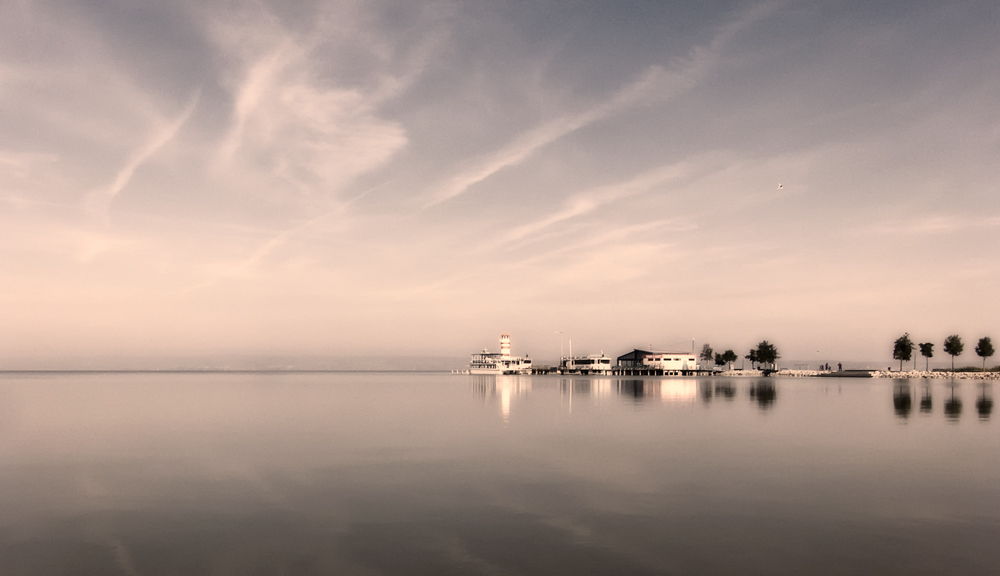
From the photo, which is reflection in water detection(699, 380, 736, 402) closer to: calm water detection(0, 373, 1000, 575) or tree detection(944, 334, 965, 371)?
calm water detection(0, 373, 1000, 575)

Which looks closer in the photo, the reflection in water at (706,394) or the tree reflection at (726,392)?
the reflection in water at (706,394)

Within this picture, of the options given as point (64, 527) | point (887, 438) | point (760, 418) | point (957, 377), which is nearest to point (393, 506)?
point (64, 527)

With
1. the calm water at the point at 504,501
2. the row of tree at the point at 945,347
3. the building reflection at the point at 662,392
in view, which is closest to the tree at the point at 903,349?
the row of tree at the point at 945,347

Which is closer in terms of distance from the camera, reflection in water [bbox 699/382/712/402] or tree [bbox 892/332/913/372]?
reflection in water [bbox 699/382/712/402]

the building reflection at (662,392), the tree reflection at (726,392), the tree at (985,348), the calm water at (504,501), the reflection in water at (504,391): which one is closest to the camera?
the calm water at (504,501)

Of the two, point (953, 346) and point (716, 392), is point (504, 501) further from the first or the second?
point (953, 346)

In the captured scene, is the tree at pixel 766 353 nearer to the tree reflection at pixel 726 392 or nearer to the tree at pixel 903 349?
the tree at pixel 903 349

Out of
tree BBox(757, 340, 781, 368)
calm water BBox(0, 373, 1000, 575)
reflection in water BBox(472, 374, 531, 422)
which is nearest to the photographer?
calm water BBox(0, 373, 1000, 575)

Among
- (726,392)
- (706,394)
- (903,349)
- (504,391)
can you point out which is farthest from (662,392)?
(903,349)

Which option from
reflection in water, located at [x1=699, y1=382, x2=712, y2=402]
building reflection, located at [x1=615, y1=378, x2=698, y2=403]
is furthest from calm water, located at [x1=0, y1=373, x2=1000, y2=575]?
building reflection, located at [x1=615, y1=378, x2=698, y2=403]

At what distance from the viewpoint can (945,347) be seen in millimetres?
155500

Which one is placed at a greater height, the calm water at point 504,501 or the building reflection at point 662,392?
the calm water at point 504,501

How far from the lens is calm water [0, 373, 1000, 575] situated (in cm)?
1378

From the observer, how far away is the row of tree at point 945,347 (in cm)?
15188
